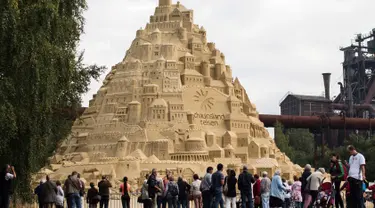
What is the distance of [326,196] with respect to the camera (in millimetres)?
26047

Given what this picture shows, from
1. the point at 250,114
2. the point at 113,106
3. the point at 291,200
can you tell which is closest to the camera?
the point at 291,200

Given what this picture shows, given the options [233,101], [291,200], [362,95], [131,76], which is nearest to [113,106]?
[131,76]

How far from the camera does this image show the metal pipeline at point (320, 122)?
106 metres

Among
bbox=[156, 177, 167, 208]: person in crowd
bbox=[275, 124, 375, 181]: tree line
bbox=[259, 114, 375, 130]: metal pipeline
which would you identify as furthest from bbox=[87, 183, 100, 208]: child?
bbox=[259, 114, 375, 130]: metal pipeline

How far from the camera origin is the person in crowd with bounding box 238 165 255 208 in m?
28.3

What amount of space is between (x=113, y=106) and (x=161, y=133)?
9.22m

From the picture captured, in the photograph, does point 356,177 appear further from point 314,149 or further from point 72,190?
point 314,149

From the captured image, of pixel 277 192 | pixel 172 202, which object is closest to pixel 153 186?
pixel 172 202

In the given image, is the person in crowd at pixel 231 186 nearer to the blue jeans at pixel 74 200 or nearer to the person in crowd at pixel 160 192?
the person in crowd at pixel 160 192

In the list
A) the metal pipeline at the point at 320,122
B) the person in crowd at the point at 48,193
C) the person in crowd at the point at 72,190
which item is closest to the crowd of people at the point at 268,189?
the person in crowd at the point at 72,190

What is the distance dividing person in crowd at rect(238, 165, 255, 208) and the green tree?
334 inches

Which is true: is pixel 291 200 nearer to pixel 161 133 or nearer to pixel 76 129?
pixel 161 133

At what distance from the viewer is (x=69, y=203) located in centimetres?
2931

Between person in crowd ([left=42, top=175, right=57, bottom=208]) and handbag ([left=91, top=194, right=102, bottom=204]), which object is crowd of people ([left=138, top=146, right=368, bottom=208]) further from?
person in crowd ([left=42, top=175, right=57, bottom=208])
